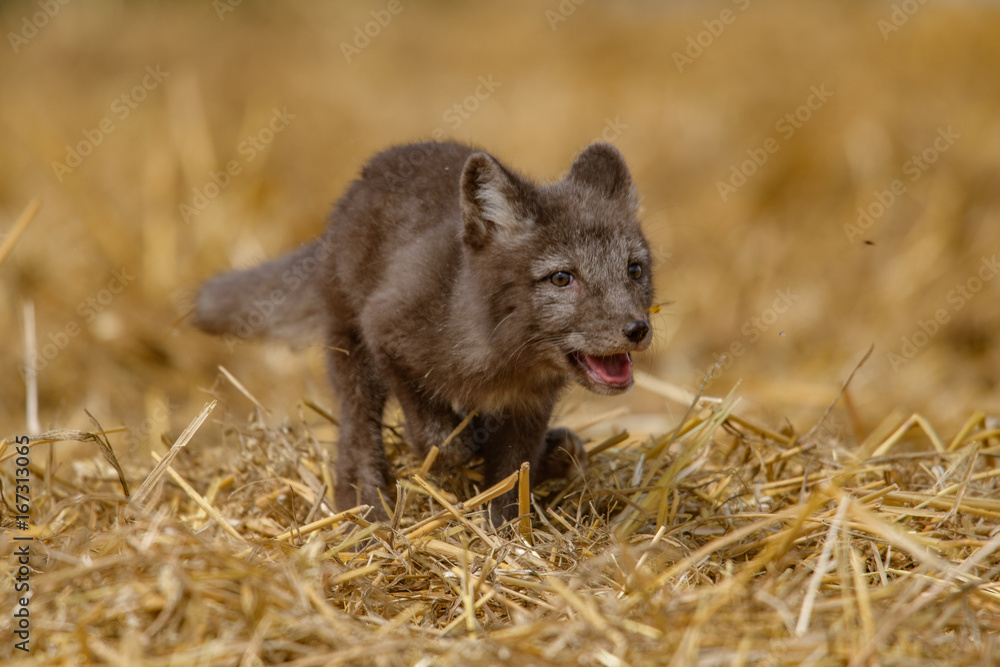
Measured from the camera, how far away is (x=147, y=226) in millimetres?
8141

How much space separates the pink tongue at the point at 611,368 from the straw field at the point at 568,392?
21.3 inches

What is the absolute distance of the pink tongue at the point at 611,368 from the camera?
11.4ft

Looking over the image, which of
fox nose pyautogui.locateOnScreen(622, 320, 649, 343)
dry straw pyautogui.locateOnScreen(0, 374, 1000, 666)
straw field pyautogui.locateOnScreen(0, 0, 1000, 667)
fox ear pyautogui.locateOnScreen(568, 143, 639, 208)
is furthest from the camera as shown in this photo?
fox ear pyautogui.locateOnScreen(568, 143, 639, 208)

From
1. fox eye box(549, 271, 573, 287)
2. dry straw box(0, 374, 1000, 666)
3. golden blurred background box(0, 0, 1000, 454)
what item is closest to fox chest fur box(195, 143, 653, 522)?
fox eye box(549, 271, 573, 287)

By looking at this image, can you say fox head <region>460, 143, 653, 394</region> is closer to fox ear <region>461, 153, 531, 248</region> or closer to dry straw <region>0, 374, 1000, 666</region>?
fox ear <region>461, 153, 531, 248</region>

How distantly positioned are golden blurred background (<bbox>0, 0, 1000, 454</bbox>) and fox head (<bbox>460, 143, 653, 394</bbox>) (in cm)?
206

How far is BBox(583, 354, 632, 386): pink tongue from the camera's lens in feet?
11.4

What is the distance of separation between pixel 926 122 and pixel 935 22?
2.15 m

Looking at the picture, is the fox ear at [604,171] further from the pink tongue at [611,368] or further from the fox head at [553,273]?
the pink tongue at [611,368]

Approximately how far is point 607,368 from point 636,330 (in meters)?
0.25

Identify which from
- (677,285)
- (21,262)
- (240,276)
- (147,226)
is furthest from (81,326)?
(677,285)

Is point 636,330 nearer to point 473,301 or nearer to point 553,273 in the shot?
point 553,273

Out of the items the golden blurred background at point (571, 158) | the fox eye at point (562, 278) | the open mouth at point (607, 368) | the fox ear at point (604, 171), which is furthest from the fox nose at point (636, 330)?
the golden blurred background at point (571, 158)

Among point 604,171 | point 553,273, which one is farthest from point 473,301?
point 604,171
